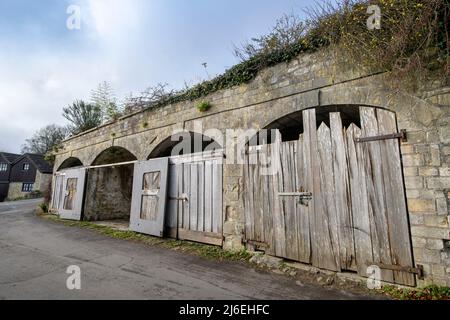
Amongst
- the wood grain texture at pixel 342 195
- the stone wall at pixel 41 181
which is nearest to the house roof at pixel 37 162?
the stone wall at pixel 41 181

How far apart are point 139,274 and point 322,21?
5001 millimetres

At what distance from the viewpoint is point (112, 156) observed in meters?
9.05

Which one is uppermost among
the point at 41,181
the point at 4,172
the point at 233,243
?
the point at 4,172

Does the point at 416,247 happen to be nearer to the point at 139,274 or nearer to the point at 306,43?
the point at 306,43

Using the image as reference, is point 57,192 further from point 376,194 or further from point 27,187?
point 27,187

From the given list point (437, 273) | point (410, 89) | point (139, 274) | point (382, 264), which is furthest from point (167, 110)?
point (437, 273)

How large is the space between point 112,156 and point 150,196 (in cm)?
384

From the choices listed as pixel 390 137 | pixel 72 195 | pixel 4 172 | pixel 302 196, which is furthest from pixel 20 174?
pixel 390 137

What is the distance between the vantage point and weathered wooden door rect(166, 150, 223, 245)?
16.4 ft

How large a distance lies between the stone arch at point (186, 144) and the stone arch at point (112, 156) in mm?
2305

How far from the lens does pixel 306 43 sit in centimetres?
419

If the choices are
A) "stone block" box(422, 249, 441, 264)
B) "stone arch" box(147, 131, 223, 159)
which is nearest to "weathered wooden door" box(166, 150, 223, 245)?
"stone arch" box(147, 131, 223, 159)

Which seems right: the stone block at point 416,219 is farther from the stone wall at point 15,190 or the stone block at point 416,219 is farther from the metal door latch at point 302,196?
the stone wall at point 15,190

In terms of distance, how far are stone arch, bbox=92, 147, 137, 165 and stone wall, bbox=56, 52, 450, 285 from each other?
210cm
